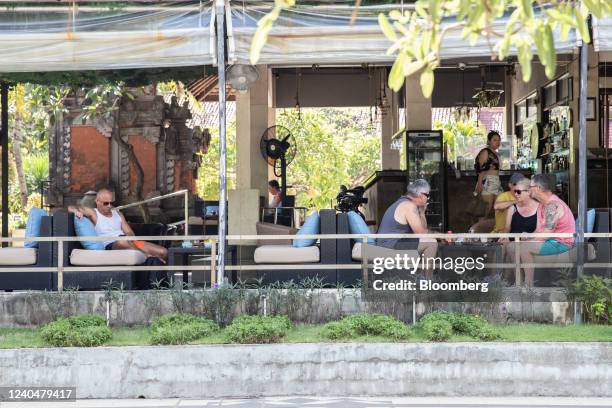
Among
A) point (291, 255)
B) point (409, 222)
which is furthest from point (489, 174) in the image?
point (291, 255)

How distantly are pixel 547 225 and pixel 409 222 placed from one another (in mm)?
1268

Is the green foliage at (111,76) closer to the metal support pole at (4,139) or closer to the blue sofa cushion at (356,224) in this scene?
the metal support pole at (4,139)

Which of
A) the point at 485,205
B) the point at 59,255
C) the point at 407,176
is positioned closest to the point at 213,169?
the point at 407,176

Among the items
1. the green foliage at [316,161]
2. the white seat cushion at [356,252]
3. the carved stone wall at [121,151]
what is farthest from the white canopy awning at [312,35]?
the green foliage at [316,161]

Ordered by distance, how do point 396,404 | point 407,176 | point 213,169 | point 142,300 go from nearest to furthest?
point 396,404 → point 142,300 → point 407,176 → point 213,169

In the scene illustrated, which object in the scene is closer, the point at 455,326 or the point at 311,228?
the point at 455,326

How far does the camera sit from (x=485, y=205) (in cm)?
1541

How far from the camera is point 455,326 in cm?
813

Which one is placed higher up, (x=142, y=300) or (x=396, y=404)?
(x=142, y=300)

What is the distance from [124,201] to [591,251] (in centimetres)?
822

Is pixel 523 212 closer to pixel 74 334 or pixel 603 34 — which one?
pixel 603 34

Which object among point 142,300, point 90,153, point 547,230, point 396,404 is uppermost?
point 90,153

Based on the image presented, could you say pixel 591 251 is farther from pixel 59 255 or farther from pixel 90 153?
pixel 90 153

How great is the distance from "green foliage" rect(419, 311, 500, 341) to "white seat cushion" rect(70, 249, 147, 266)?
283 centimetres
